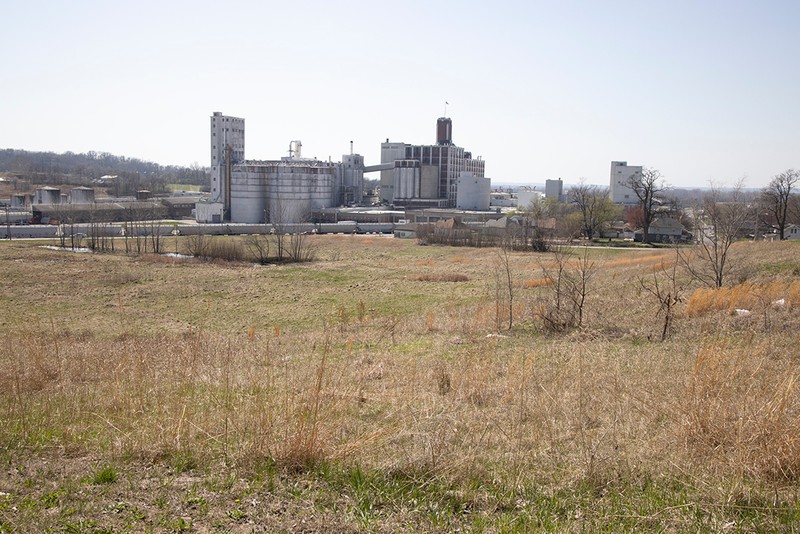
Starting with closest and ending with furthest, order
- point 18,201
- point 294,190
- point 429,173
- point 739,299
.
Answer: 1. point 739,299
2. point 294,190
3. point 18,201
4. point 429,173

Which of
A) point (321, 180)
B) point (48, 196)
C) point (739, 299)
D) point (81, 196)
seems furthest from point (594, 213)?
point (48, 196)

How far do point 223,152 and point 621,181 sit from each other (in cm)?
Answer: 6653

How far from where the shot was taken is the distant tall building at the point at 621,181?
353ft

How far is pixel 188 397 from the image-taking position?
643cm

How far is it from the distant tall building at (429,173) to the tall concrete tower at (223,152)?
25490 mm

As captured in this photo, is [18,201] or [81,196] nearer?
[18,201]

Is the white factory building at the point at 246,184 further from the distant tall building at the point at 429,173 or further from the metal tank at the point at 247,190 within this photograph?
the distant tall building at the point at 429,173

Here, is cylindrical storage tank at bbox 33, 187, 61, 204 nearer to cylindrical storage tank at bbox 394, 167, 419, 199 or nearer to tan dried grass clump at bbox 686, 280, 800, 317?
cylindrical storage tank at bbox 394, 167, 419, 199

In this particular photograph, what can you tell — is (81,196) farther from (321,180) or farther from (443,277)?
(443,277)

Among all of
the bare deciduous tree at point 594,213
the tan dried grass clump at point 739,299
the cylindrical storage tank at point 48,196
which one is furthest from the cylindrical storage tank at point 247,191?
the tan dried grass clump at point 739,299

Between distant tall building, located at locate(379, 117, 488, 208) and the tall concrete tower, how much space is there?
25490 mm

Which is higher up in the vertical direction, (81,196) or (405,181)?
(405,181)

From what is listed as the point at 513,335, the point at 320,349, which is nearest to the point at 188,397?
the point at 320,349

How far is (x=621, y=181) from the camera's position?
107m
